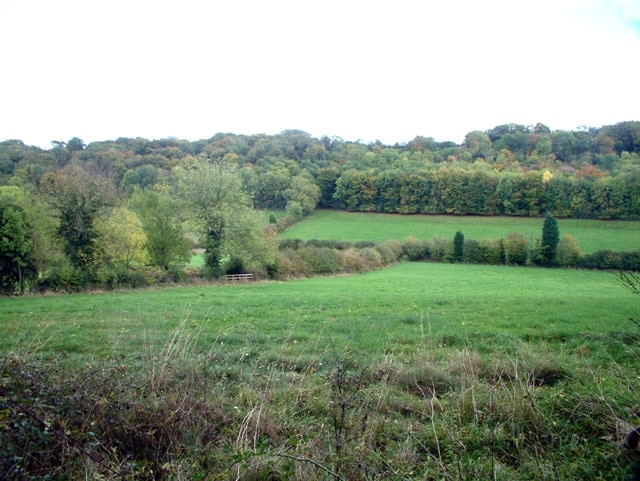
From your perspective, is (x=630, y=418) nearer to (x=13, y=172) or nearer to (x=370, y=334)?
(x=370, y=334)

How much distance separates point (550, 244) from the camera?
52.3 m

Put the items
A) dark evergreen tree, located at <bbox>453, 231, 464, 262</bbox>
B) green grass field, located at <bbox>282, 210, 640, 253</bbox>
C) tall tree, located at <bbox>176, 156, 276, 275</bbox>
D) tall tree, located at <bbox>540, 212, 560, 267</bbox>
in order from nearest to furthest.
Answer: tall tree, located at <bbox>176, 156, 276, 275</bbox> → tall tree, located at <bbox>540, 212, 560, 267</bbox> → green grass field, located at <bbox>282, 210, 640, 253</bbox> → dark evergreen tree, located at <bbox>453, 231, 464, 262</bbox>

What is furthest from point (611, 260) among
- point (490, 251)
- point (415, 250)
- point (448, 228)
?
point (448, 228)

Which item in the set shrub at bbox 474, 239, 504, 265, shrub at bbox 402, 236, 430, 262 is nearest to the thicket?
shrub at bbox 474, 239, 504, 265

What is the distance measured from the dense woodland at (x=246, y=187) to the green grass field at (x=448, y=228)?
2274 millimetres

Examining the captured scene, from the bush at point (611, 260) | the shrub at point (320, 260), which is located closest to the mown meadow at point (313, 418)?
the shrub at point (320, 260)

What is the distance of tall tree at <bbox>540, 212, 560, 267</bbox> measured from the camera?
51969mm

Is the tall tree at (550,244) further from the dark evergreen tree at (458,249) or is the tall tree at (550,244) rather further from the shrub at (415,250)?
the shrub at (415,250)

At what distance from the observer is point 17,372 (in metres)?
3.83

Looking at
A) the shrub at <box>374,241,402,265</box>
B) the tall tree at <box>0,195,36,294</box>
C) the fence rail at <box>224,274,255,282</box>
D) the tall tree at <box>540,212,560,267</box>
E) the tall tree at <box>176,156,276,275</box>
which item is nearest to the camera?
the tall tree at <box>0,195,36,294</box>

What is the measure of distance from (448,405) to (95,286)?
2563 centimetres

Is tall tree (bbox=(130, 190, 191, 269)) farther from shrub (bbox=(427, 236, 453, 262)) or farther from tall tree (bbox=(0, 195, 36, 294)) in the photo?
shrub (bbox=(427, 236, 453, 262))

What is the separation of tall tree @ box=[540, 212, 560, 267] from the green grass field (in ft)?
5.18

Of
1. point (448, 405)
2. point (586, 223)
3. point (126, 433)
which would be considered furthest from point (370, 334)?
point (586, 223)
